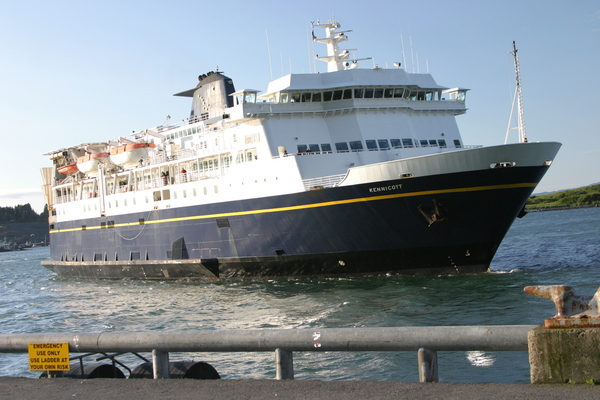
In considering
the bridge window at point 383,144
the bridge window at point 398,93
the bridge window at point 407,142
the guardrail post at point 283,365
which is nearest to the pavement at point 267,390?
the guardrail post at point 283,365

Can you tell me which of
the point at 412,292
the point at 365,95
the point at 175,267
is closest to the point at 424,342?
the point at 412,292

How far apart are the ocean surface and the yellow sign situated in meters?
3.98

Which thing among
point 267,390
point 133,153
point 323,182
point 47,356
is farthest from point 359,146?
point 267,390

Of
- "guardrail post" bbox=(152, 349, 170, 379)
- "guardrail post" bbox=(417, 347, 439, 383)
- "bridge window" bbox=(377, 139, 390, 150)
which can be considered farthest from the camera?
"bridge window" bbox=(377, 139, 390, 150)

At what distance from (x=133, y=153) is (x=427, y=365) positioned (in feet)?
88.3

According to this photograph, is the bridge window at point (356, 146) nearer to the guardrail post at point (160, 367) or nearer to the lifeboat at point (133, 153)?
the lifeboat at point (133, 153)

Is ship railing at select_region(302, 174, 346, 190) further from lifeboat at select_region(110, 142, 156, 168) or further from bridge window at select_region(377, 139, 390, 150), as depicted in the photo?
lifeboat at select_region(110, 142, 156, 168)

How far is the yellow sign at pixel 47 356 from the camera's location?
251 inches

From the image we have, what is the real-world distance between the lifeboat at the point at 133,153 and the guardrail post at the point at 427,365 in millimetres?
26553

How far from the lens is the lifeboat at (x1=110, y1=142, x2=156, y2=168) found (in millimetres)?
30359

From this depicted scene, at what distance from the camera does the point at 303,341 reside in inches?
218

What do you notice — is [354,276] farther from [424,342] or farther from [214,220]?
[424,342]

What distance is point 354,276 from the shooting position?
20234 mm

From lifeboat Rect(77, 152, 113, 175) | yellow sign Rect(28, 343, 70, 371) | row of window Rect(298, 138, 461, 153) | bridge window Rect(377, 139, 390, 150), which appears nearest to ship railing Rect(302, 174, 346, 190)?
row of window Rect(298, 138, 461, 153)
